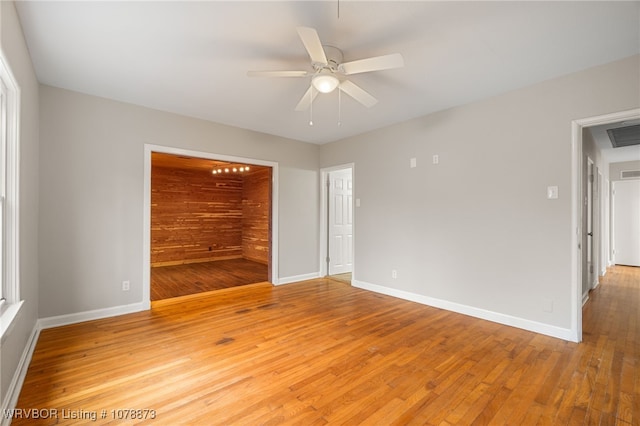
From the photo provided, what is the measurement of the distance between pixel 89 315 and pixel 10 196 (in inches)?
69.9

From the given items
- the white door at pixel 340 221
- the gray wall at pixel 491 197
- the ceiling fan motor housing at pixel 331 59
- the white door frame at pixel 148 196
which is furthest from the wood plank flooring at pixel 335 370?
the ceiling fan motor housing at pixel 331 59

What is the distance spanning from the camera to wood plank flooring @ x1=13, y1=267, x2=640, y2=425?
1718 millimetres

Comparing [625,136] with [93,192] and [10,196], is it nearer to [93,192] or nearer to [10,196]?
[10,196]

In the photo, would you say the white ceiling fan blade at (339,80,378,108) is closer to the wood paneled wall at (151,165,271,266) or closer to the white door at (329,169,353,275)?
the white door at (329,169,353,275)

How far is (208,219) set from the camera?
7512 mm

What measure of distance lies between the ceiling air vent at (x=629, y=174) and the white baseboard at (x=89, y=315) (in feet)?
31.6

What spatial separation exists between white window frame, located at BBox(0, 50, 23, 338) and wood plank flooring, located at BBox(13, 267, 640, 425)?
666 millimetres

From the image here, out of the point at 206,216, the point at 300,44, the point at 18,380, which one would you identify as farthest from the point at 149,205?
the point at 206,216

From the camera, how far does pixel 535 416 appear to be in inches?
66.2

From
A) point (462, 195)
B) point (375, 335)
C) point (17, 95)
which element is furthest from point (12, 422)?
point (462, 195)

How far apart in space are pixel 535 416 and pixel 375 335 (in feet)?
4.47

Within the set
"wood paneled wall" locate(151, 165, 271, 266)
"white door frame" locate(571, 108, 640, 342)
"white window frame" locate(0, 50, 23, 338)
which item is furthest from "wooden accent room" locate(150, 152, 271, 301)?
"white door frame" locate(571, 108, 640, 342)

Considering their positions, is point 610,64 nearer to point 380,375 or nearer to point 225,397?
point 380,375

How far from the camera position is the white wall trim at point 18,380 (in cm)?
159
